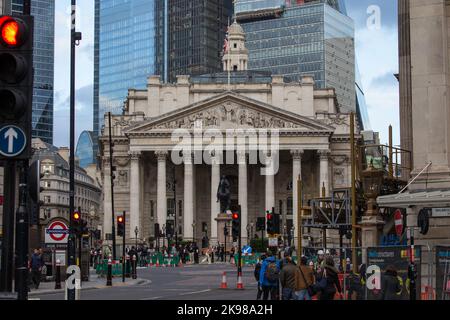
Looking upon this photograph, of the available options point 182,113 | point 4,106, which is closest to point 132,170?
point 182,113

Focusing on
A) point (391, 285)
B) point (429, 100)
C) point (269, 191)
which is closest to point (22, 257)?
point (391, 285)

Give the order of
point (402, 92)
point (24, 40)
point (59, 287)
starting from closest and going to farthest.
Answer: point (24, 40), point (402, 92), point (59, 287)

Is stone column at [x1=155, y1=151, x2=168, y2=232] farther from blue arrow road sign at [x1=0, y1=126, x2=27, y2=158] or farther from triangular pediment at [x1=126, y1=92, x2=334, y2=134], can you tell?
blue arrow road sign at [x1=0, y1=126, x2=27, y2=158]

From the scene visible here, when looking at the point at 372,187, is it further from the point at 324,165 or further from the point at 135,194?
the point at 135,194

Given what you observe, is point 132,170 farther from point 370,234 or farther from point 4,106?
point 4,106

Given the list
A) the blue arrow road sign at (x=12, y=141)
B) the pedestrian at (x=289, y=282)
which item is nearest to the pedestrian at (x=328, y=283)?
the pedestrian at (x=289, y=282)

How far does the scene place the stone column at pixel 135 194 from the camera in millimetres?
130500

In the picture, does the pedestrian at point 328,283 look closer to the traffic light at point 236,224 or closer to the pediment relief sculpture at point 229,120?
the traffic light at point 236,224

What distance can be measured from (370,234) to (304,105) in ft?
328

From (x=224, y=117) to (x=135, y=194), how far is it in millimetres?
15371

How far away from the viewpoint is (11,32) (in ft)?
45.3

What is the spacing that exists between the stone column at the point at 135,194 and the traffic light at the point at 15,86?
381ft

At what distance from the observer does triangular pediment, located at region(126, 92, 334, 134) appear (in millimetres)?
129000
